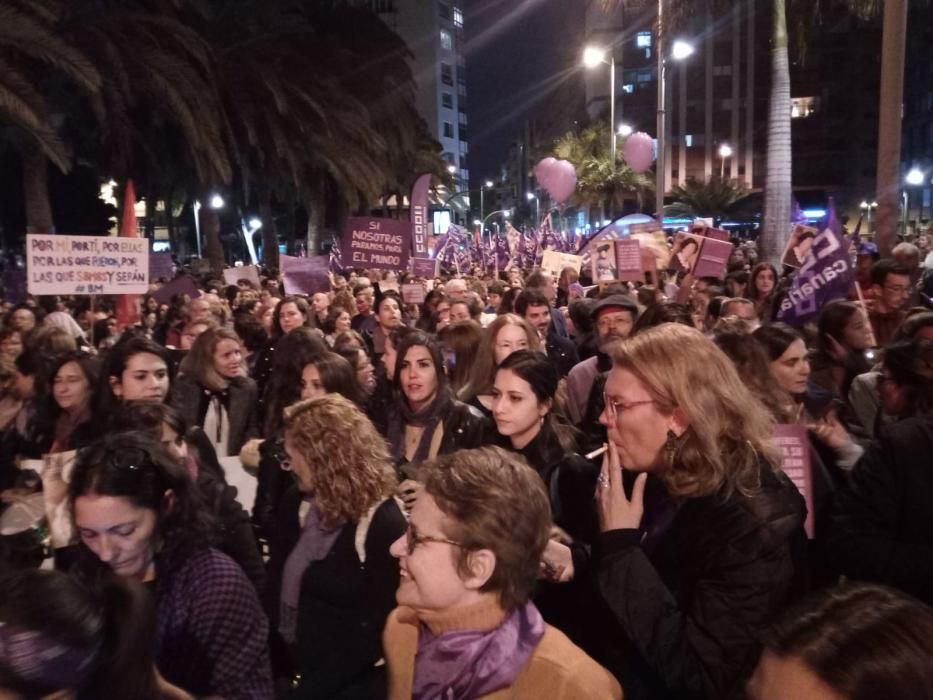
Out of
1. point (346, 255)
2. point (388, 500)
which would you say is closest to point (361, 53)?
point (346, 255)

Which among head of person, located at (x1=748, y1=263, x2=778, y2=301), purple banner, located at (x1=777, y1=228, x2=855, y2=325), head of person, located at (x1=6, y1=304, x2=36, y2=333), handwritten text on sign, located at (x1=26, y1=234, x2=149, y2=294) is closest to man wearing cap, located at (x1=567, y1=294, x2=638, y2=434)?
purple banner, located at (x1=777, y1=228, x2=855, y2=325)

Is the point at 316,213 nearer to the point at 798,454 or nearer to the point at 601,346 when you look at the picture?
the point at 601,346

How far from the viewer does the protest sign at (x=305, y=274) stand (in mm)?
11906

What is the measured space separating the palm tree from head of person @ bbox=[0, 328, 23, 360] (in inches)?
2116

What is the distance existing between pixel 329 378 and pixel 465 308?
3302 millimetres

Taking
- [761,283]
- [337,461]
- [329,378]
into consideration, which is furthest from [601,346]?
[761,283]

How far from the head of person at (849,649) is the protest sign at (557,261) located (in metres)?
12.3

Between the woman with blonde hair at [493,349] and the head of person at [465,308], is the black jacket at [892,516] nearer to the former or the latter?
the woman with blonde hair at [493,349]

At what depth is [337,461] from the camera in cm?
334

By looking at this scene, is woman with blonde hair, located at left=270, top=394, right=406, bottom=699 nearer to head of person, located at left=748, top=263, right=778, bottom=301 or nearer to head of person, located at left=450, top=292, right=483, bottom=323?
head of person, located at left=450, top=292, right=483, bottom=323

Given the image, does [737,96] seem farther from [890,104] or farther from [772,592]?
[772,592]

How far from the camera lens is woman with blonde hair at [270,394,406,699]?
3.15 metres

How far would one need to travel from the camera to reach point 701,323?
889cm

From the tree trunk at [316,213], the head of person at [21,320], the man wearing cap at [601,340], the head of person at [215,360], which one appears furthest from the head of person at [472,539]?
the tree trunk at [316,213]
